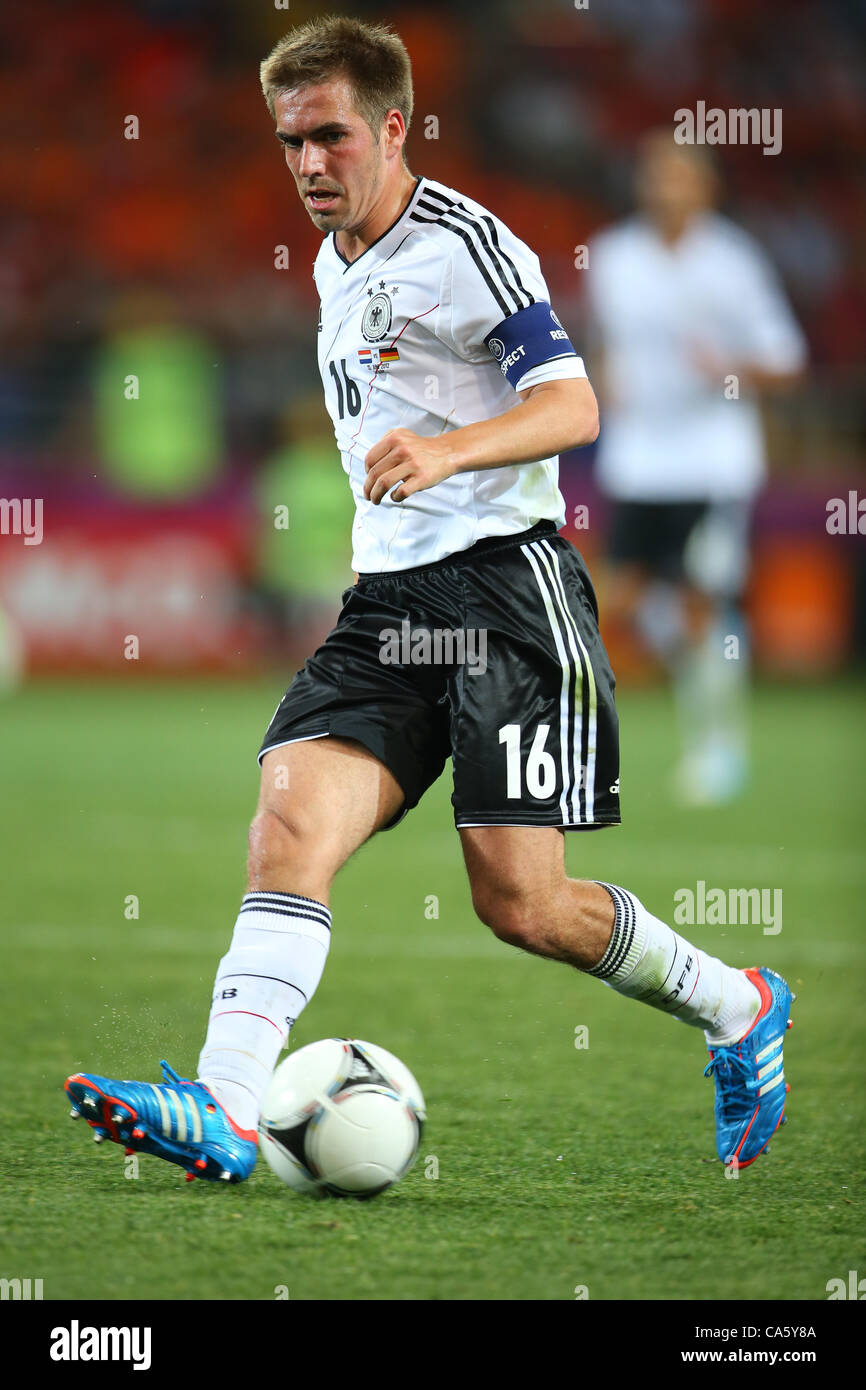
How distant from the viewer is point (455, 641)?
3197 millimetres

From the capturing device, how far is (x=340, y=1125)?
2.94m

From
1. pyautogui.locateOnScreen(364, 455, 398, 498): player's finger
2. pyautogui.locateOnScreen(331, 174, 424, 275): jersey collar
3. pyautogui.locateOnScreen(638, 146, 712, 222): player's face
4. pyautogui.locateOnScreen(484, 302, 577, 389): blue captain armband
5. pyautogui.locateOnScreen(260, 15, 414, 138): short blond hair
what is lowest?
pyautogui.locateOnScreen(364, 455, 398, 498): player's finger

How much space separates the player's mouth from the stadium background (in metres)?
1.54

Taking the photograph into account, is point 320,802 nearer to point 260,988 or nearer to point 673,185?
point 260,988

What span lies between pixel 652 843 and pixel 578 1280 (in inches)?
182

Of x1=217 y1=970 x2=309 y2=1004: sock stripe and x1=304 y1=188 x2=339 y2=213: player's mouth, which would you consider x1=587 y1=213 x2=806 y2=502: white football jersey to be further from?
x1=217 y1=970 x2=309 y2=1004: sock stripe

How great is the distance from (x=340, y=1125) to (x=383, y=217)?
154 cm

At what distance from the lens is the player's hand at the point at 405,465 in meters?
2.79

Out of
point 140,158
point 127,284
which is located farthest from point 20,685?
point 140,158

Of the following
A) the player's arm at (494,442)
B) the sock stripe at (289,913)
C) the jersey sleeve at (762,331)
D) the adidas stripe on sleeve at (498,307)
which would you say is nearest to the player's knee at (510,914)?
the sock stripe at (289,913)

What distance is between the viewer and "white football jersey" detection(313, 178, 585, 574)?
3.13 m

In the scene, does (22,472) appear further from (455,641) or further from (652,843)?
(455,641)

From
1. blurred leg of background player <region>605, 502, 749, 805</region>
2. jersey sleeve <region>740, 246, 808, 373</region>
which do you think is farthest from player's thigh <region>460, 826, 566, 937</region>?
blurred leg of background player <region>605, 502, 749, 805</region>

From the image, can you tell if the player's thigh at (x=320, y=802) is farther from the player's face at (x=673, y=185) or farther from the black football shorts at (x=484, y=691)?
the player's face at (x=673, y=185)
